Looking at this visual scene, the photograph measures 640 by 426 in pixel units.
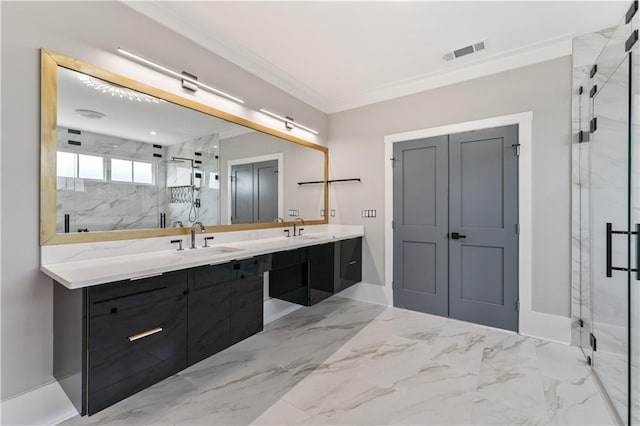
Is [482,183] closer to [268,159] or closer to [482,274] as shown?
[482,274]

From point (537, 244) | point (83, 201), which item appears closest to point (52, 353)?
point (83, 201)

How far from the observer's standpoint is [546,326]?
271cm

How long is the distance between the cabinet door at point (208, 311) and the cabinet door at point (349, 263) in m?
1.61

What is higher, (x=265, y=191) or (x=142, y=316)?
(x=265, y=191)

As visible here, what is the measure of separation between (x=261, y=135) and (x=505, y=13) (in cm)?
242

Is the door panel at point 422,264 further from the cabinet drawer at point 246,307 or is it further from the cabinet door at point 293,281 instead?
the cabinet drawer at point 246,307

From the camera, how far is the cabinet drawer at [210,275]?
1.81 metres

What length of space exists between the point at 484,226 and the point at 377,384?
2.00 meters

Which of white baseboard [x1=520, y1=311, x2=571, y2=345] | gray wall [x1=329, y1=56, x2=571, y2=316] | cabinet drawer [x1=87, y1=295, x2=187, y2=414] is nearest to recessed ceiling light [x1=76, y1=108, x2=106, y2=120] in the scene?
cabinet drawer [x1=87, y1=295, x2=187, y2=414]

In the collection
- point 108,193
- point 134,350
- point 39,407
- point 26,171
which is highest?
point 26,171

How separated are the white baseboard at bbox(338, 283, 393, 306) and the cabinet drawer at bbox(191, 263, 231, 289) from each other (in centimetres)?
231

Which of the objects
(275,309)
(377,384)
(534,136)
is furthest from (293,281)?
(534,136)

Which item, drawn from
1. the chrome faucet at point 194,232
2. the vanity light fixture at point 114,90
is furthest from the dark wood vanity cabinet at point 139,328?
the vanity light fixture at point 114,90

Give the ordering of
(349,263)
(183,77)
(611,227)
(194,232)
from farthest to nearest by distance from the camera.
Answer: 1. (349,263)
2. (194,232)
3. (183,77)
4. (611,227)
